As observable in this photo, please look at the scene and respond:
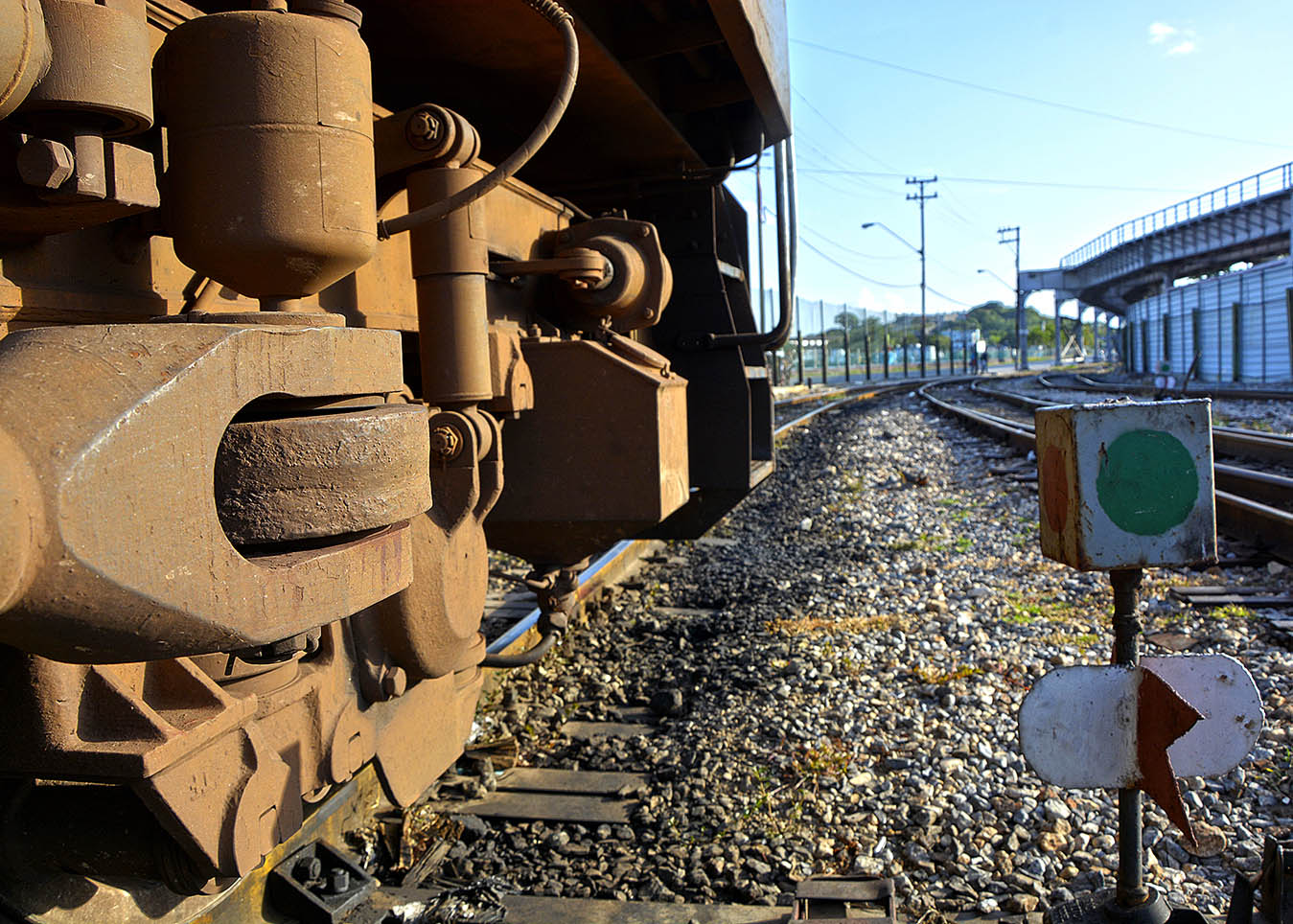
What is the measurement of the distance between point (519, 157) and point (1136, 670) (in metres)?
1.68

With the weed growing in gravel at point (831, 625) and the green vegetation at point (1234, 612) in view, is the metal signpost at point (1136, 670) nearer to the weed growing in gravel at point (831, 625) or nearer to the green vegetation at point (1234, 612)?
the weed growing in gravel at point (831, 625)

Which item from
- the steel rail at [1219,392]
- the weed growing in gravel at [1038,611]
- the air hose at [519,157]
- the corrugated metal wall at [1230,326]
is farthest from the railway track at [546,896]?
the corrugated metal wall at [1230,326]

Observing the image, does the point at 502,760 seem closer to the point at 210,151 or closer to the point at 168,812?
the point at 168,812

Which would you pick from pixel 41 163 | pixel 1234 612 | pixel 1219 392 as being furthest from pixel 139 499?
pixel 1219 392

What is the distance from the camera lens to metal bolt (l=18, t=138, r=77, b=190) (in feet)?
4.33

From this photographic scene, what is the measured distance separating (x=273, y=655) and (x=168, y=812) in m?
0.28

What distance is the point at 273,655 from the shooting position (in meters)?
1.61

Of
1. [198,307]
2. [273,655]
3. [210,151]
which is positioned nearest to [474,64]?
[198,307]

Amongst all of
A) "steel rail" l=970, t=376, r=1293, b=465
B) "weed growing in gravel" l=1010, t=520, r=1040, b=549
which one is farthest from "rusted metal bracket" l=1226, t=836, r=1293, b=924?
"steel rail" l=970, t=376, r=1293, b=465

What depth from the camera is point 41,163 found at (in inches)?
52.0

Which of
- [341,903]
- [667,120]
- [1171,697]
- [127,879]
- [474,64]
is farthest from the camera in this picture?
[667,120]

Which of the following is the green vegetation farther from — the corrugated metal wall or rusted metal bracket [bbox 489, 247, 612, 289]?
the corrugated metal wall

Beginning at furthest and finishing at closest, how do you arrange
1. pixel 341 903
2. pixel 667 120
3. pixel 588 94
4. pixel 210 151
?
1. pixel 667 120
2. pixel 588 94
3. pixel 341 903
4. pixel 210 151

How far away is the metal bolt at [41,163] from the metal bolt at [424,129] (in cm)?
105
